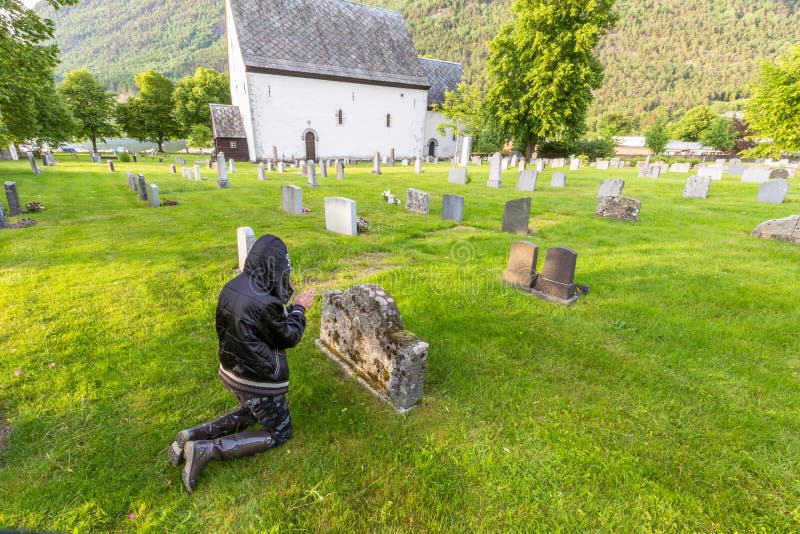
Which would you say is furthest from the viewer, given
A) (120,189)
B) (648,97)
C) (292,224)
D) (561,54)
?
(648,97)

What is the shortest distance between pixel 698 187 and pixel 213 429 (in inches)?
745

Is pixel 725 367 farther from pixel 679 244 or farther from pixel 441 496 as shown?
pixel 679 244

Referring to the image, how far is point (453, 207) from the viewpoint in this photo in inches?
403

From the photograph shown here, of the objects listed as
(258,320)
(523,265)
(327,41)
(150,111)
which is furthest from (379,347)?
(150,111)

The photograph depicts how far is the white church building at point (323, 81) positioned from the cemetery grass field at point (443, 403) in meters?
28.3

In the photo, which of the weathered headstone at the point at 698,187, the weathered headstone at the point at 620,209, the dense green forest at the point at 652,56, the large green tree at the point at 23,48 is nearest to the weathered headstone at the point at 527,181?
the weathered headstone at the point at 620,209

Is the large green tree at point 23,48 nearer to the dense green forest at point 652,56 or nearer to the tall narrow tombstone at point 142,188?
the tall narrow tombstone at point 142,188

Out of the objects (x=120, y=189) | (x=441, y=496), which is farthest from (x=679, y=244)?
(x=120, y=189)

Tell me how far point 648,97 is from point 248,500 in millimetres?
191227

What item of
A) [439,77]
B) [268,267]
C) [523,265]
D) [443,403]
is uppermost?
[439,77]

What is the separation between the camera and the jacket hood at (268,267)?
245 cm

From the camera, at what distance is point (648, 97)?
145125 millimetres

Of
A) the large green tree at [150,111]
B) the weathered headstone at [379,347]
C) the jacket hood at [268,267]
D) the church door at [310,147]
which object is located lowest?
the weathered headstone at [379,347]

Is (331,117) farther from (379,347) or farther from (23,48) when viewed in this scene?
(379,347)
